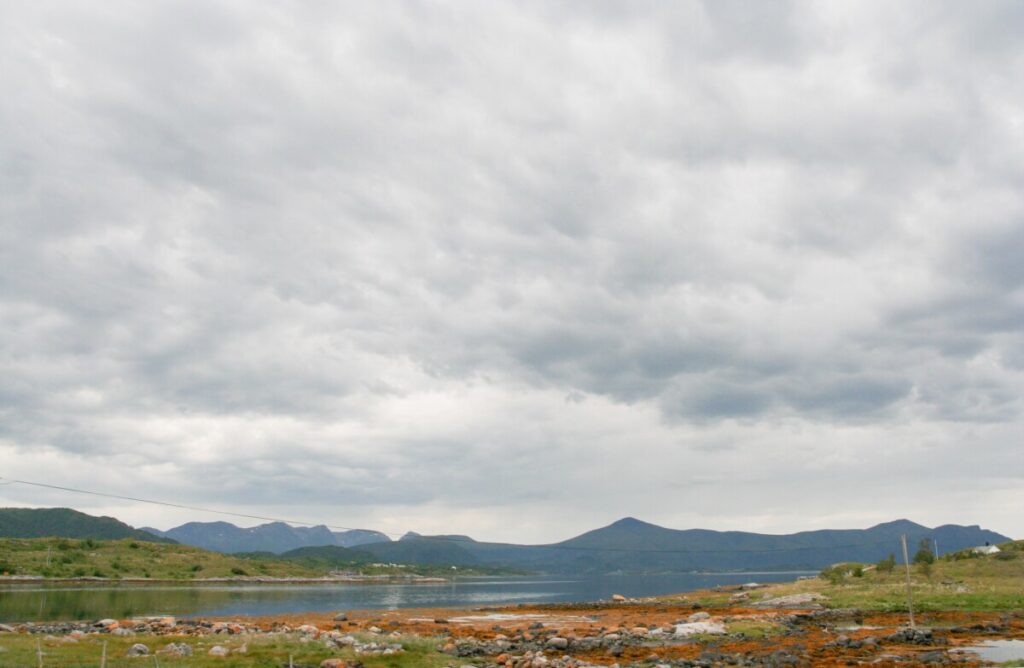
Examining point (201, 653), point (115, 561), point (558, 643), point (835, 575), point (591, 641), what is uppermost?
point (201, 653)

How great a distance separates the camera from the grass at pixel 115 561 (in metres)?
130

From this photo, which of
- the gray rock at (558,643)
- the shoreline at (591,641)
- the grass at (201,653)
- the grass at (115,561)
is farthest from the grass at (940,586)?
the grass at (115,561)

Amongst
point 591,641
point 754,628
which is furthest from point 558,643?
point 754,628

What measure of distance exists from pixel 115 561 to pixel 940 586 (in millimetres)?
143835

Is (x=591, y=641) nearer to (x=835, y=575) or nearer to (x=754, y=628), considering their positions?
(x=754, y=628)

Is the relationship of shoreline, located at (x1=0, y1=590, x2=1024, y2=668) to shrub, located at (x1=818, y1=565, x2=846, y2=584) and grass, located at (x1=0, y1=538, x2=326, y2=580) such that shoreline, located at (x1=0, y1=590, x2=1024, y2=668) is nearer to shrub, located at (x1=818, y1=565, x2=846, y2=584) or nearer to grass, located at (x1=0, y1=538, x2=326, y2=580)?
shrub, located at (x1=818, y1=565, x2=846, y2=584)

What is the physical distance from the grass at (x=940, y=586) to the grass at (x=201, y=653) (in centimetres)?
4086

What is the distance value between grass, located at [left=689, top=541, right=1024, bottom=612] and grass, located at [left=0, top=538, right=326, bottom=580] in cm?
11215

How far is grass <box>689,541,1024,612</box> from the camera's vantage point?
55.8m

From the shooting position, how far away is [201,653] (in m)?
31.0

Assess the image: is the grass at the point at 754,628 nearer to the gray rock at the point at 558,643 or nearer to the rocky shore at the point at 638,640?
the rocky shore at the point at 638,640

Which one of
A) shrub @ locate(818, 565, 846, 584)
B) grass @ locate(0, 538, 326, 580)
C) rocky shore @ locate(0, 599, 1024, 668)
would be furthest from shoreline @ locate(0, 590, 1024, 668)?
grass @ locate(0, 538, 326, 580)

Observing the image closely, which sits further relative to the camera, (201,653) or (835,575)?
(835,575)

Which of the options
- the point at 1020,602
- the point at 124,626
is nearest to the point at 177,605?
the point at 124,626
